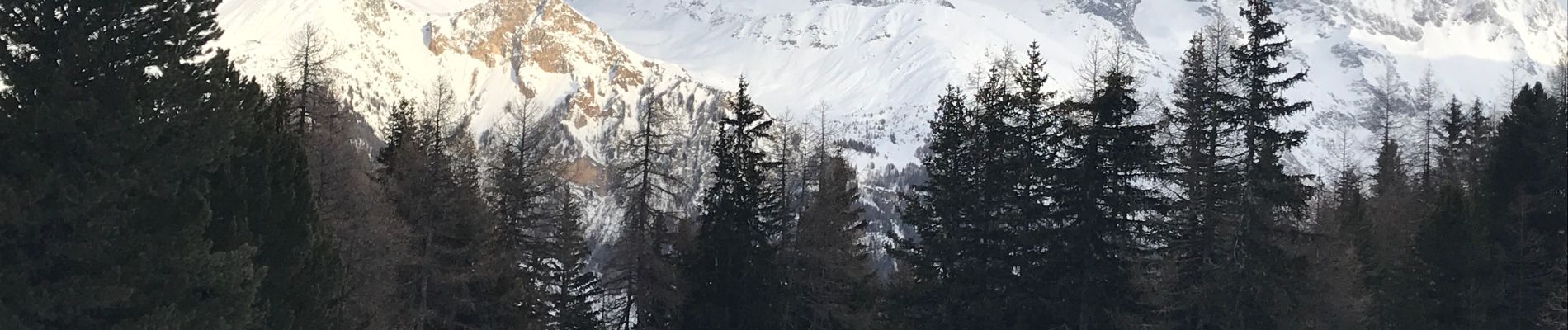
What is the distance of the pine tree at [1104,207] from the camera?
2517 cm

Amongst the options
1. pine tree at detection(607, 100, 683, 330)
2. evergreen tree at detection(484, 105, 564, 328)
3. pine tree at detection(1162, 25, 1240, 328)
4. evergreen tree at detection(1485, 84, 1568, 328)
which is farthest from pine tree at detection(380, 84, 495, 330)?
evergreen tree at detection(1485, 84, 1568, 328)

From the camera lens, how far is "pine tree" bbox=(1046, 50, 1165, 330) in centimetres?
2517

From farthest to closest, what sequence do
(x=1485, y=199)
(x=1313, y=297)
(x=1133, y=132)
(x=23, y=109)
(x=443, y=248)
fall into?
1. (x=1313, y=297)
2. (x=443, y=248)
3. (x=1485, y=199)
4. (x=1133, y=132)
5. (x=23, y=109)

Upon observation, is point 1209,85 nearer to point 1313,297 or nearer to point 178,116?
point 1313,297

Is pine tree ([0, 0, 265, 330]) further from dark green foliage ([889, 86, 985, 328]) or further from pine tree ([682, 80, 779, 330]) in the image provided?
pine tree ([682, 80, 779, 330])

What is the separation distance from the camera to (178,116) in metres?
16.0

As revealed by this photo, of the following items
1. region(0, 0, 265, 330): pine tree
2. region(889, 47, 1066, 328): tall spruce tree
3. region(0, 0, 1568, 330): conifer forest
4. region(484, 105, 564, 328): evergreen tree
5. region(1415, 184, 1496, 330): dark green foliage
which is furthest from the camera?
region(484, 105, 564, 328): evergreen tree

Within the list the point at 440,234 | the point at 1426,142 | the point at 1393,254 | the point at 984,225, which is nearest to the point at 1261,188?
the point at 984,225

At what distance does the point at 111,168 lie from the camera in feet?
49.8

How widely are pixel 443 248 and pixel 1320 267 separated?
22387mm

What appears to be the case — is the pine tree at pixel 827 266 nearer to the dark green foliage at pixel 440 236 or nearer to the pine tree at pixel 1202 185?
the dark green foliage at pixel 440 236

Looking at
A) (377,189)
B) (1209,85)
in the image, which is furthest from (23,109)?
(1209,85)

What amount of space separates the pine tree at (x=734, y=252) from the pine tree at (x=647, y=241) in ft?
3.25

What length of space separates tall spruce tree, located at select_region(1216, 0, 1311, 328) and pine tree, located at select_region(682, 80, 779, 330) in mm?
11437
